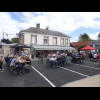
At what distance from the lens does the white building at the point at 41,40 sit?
17734 millimetres

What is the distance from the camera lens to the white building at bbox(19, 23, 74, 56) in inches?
698

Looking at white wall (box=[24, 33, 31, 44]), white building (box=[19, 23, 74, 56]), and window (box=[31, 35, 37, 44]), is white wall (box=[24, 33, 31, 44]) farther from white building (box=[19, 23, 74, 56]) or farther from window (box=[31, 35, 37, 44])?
window (box=[31, 35, 37, 44])

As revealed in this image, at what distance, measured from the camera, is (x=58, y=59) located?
29.9ft

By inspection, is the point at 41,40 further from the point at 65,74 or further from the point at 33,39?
the point at 65,74

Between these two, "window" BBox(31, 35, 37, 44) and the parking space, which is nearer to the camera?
the parking space

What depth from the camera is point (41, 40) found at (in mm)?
19328

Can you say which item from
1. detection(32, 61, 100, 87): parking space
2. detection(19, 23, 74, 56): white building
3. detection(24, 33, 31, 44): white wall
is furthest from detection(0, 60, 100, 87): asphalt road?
detection(24, 33, 31, 44): white wall

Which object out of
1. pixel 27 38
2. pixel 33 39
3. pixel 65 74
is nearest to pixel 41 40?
pixel 33 39

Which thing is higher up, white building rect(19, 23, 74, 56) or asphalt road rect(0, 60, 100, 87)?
white building rect(19, 23, 74, 56)

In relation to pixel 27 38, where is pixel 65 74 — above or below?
below

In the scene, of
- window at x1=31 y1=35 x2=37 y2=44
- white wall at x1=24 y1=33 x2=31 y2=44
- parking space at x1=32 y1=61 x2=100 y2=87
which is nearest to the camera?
parking space at x1=32 y1=61 x2=100 y2=87
